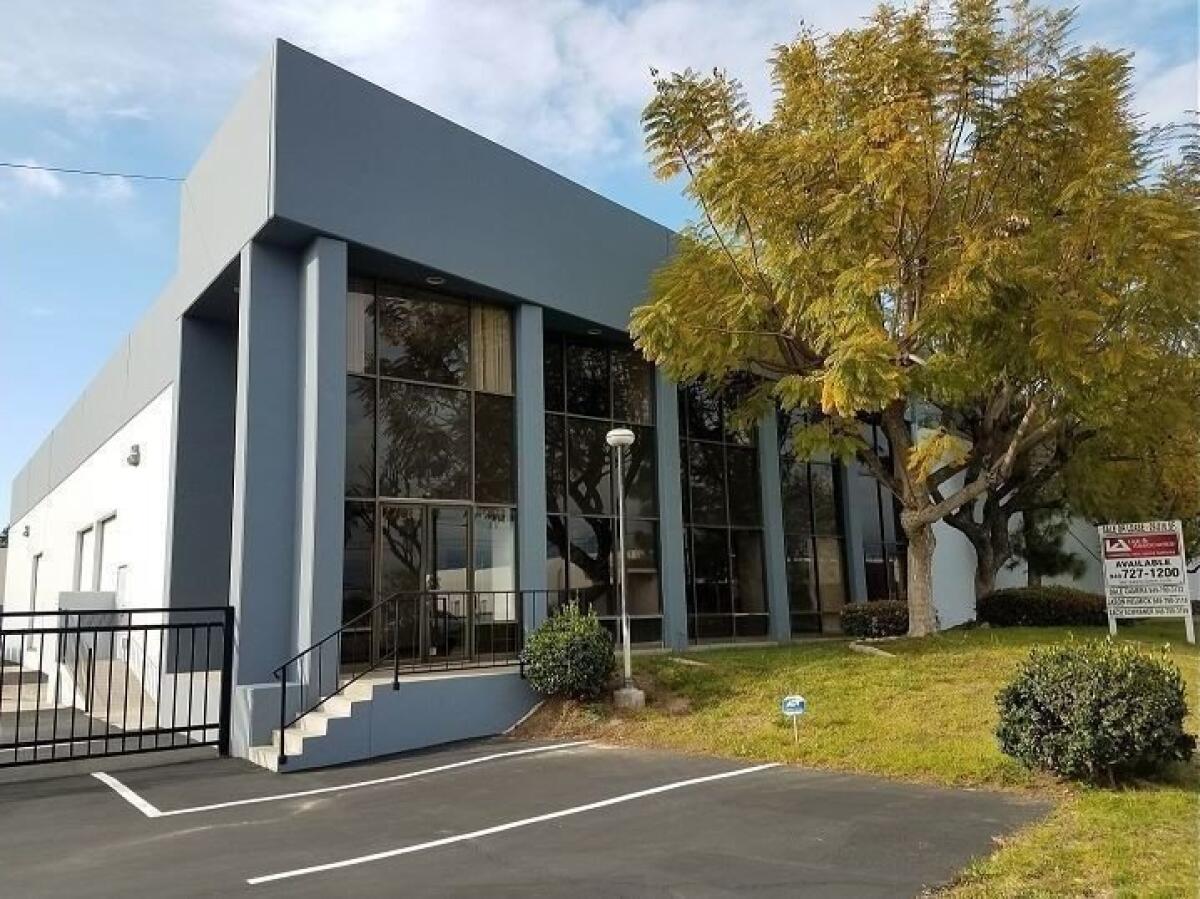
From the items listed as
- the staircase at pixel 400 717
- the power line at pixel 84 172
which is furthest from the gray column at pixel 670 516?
the power line at pixel 84 172

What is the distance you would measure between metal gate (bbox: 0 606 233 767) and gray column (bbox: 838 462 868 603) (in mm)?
13289

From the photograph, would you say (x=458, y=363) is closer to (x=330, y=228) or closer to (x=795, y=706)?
(x=330, y=228)

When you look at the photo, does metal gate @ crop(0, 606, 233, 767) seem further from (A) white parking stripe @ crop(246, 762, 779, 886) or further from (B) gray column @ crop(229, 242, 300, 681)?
(A) white parking stripe @ crop(246, 762, 779, 886)

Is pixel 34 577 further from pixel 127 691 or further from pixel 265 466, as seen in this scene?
pixel 265 466

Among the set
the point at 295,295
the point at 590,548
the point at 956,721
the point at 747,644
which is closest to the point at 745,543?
the point at 747,644

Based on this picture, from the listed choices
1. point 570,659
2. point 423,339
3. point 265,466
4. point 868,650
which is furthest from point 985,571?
point 265,466

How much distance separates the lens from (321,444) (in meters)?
11.1

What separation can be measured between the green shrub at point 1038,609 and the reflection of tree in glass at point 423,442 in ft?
40.0

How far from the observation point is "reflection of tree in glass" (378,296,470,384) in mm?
13008

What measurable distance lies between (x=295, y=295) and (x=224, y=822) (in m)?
6.99

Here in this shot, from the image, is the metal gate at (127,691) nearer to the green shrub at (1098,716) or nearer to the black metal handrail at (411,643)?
the black metal handrail at (411,643)

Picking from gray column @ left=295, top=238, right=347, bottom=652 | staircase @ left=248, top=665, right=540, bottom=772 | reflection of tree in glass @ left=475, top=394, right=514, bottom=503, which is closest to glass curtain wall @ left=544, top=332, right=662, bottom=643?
reflection of tree in glass @ left=475, top=394, right=514, bottom=503

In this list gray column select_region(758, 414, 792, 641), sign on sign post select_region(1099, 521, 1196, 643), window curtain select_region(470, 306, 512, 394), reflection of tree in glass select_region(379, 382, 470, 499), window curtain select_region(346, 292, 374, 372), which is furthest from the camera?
gray column select_region(758, 414, 792, 641)

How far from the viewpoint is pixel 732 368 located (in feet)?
49.8
